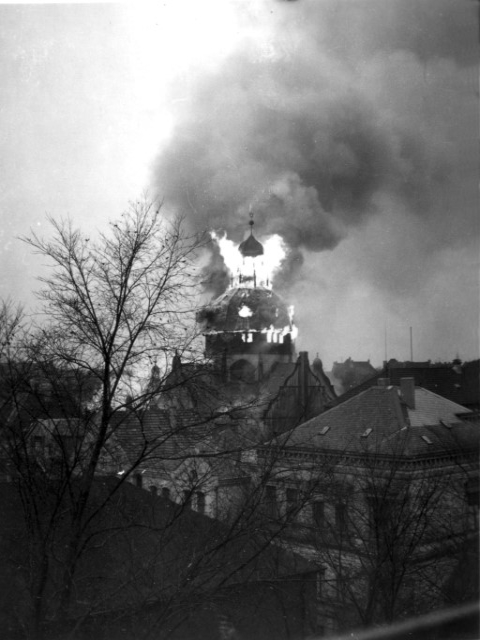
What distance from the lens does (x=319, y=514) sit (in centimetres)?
486

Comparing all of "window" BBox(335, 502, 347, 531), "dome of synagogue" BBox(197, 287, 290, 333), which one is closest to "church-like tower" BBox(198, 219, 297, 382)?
"dome of synagogue" BBox(197, 287, 290, 333)

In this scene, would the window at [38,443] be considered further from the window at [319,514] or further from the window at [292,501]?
the window at [319,514]

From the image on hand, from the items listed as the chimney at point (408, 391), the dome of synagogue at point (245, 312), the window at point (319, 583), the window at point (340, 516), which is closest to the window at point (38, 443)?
the dome of synagogue at point (245, 312)

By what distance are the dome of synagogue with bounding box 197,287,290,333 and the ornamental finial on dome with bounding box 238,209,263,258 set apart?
0.30m

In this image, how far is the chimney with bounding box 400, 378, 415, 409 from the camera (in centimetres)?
524

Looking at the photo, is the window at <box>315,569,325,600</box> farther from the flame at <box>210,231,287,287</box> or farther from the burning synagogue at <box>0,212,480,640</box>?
the flame at <box>210,231,287,287</box>

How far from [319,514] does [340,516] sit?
0.58 ft

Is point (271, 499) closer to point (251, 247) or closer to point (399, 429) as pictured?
point (399, 429)

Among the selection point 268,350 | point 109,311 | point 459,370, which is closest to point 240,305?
point 268,350

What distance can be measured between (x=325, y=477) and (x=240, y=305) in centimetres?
152

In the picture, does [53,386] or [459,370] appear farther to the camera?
[459,370]

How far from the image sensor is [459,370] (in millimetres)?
5020

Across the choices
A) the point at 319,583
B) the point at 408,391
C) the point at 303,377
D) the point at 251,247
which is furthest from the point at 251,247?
the point at 319,583

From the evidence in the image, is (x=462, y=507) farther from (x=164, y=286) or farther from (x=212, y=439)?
(x=164, y=286)
